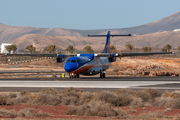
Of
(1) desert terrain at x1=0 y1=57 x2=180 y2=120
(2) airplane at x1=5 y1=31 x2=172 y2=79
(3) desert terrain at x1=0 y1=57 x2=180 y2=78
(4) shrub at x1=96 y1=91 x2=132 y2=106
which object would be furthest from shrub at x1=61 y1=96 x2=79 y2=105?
(3) desert terrain at x1=0 y1=57 x2=180 y2=78

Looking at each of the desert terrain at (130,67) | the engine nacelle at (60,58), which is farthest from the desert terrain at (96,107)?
the desert terrain at (130,67)

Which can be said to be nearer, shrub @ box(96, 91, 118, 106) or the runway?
shrub @ box(96, 91, 118, 106)

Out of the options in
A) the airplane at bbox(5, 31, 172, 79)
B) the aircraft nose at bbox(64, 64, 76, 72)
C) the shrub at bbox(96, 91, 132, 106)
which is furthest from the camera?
the airplane at bbox(5, 31, 172, 79)

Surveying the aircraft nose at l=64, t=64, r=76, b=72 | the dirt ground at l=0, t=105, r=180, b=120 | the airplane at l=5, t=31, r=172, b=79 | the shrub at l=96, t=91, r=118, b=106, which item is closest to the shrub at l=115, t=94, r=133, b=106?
the shrub at l=96, t=91, r=118, b=106

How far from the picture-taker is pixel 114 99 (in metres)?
18.0

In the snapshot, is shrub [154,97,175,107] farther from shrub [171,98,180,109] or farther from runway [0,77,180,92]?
runway [0,77,180,92]

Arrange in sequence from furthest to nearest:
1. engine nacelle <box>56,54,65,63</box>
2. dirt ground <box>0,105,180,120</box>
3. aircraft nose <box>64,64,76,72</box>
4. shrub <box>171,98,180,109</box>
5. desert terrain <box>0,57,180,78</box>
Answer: desert terrain <box>0,57,180,78</box>, engine nacelle <box>56,54,65,63</box>, aircraft nose <box>64,64,76,72</box>, shrub <box>171,98,180,109</box>, dirt ground <box>0,105,180,120</box>

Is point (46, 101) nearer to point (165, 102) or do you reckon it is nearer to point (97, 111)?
point (97, 111)

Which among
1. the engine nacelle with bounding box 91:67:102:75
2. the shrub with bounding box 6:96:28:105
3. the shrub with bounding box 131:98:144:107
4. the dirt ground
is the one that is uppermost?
the engine nacelle with bounding box 91:67:102:75

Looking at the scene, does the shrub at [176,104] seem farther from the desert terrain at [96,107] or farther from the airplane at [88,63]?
the airplane at [88,63]

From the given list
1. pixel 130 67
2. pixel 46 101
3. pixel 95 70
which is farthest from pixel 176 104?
pixel 130 67

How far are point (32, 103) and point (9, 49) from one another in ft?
521

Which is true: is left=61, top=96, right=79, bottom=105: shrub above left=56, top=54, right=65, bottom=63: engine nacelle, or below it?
below

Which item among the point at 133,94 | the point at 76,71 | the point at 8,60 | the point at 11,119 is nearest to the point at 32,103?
the point at 11,119
